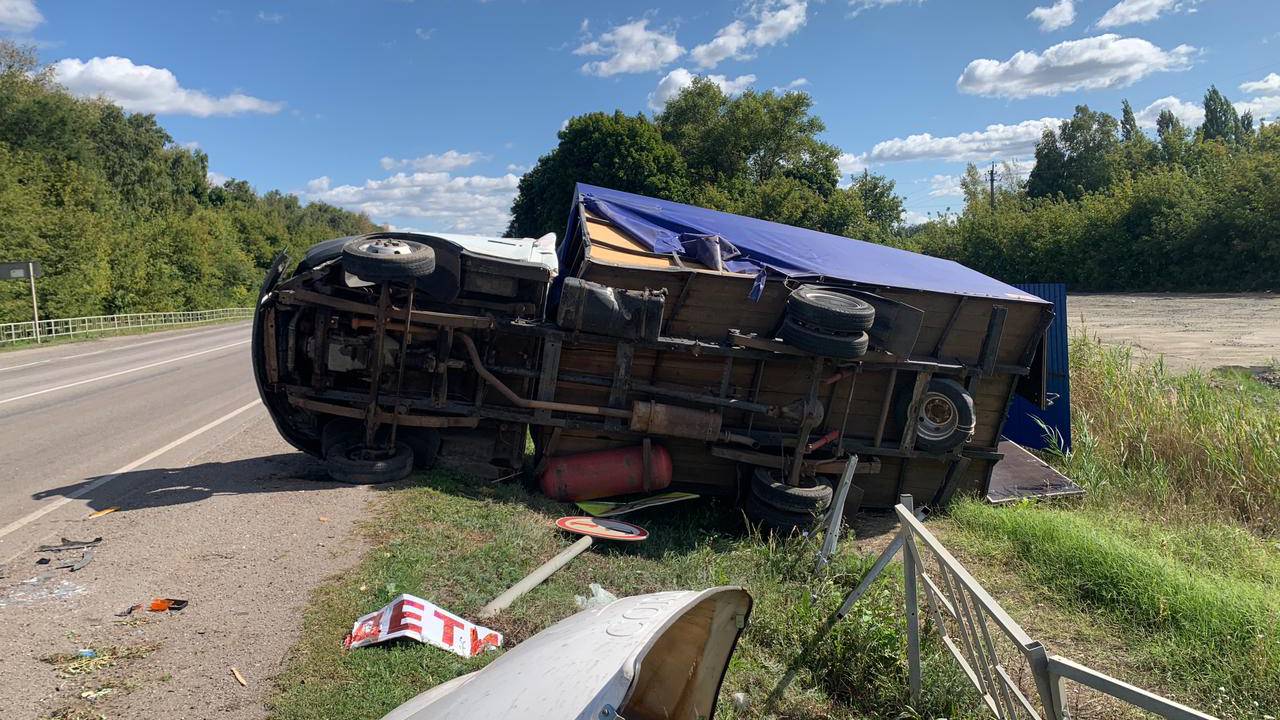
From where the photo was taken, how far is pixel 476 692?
7.28 feet

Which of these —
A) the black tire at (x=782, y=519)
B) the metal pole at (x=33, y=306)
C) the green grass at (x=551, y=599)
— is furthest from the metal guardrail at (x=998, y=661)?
the metal pole at (x=33, y=306)

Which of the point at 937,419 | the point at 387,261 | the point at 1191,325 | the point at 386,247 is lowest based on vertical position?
the point at 937,419

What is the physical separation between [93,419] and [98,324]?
22.1m

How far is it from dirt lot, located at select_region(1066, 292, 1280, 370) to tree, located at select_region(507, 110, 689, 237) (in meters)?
20.8

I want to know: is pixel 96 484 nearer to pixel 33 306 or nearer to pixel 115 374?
pixel 115 374

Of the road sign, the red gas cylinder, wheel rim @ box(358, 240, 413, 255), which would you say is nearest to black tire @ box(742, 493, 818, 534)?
the red gas cylinder

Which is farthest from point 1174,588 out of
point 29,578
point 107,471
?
point 107,471

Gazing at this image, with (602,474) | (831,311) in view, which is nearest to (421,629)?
(602,474)

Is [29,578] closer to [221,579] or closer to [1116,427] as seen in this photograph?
[221,579]

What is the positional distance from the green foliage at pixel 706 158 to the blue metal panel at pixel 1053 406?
26.4 meters

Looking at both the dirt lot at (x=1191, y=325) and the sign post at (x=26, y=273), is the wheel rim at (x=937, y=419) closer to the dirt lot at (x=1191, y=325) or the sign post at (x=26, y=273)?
the dirt lot at (x=1191, y=325)

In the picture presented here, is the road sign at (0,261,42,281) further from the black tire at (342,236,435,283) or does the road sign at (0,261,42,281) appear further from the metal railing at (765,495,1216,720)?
the metal railing at (765,495,1216,720)

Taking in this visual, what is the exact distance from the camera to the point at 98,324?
2805cm

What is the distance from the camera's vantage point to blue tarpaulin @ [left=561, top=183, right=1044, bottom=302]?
7.27m
